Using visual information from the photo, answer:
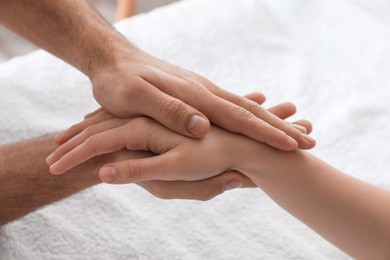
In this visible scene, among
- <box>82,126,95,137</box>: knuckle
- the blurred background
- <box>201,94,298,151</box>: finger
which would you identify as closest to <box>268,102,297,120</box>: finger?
<box>201,94,298,151</box>: finger

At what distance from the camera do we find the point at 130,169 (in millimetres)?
1120

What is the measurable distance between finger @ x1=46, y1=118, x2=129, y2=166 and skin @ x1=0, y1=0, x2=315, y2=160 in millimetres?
33

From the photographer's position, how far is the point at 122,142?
118 centimetres

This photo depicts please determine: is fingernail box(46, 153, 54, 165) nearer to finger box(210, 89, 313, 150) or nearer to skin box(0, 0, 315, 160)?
skin box(0, 0, 315, 160)

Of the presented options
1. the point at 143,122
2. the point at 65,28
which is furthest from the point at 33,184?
the point at 65,28

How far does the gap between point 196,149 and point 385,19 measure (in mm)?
903

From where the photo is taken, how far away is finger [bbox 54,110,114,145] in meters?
1.24

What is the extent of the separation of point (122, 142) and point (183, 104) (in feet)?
0.39

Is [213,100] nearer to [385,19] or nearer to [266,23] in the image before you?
[266,23]

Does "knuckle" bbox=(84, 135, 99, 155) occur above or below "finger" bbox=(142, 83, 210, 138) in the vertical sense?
below

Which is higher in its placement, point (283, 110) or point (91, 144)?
point (283, 110)

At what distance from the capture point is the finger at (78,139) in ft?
3.91

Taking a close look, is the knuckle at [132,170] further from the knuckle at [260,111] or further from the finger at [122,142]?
the knuckle at [260,111]

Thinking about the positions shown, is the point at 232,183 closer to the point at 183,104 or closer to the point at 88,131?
the point at 183,104
